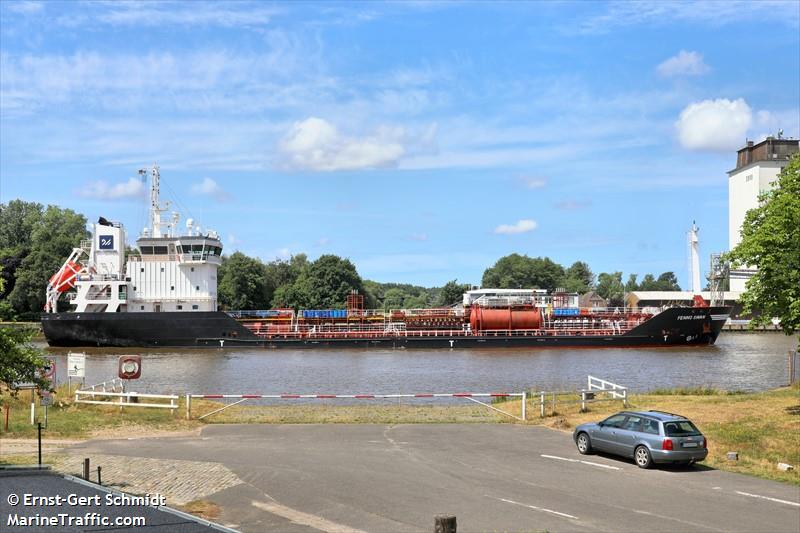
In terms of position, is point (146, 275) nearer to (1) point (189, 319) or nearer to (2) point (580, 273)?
(1) point (189, 319)

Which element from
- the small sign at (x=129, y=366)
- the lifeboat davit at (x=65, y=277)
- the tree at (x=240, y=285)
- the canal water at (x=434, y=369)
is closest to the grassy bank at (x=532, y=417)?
the small sign at (x=129, y=366)

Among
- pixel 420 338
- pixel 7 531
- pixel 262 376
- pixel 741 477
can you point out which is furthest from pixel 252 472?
pixel 420 338

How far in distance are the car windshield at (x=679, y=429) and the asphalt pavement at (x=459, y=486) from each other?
2.66 ft

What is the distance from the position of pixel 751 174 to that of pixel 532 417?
97.9 m

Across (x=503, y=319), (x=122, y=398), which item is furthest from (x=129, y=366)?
(x=503, y=319)

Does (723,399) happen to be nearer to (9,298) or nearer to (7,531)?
(7,531)

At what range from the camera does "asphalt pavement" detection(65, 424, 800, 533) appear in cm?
1167

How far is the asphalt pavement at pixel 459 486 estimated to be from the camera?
1167 cm

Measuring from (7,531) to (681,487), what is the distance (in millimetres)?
11537

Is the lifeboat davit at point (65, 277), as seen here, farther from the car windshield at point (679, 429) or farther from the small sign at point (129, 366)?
the car windshield at point (679, 429)

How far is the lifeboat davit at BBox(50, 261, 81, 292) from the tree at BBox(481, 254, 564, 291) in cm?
10476

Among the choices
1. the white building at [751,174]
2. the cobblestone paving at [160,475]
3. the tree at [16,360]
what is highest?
the white building at [751,174]

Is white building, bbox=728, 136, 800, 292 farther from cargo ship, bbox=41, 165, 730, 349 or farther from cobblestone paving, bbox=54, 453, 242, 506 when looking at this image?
cobblestone paving, bbox=54, 453, 242, 506

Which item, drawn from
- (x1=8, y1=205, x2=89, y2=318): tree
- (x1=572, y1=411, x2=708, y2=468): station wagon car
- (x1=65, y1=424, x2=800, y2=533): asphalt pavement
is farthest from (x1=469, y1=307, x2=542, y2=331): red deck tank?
(x1=8, y1=205, x2=89, y2=318): tree
